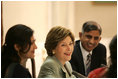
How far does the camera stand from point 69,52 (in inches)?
51.6

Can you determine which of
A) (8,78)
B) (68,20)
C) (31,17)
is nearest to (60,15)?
(68,20)

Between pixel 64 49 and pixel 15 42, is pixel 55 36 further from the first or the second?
pixel 15 42

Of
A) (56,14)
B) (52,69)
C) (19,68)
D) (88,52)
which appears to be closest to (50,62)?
(52,69)

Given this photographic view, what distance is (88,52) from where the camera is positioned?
148 centimetres

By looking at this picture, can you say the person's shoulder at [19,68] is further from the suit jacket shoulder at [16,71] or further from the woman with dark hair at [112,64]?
the woman with dark hair at [112,64]

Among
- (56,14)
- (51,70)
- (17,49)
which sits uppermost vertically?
(56,14)

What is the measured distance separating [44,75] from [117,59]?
14.9 inches

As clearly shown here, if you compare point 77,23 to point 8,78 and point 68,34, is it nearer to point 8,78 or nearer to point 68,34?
point 68,34

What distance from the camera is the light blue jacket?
1237 millimetres

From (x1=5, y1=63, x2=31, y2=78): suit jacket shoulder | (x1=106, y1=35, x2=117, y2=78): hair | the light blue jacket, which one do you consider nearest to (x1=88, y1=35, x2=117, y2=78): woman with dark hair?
(x1=106, y1=35, x2=117, y2=78): hair

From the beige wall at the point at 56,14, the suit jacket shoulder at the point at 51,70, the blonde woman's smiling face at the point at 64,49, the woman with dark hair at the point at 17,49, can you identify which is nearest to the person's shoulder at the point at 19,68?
the woman with dark hair at the point at 17,49

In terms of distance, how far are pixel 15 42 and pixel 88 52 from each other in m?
0.48

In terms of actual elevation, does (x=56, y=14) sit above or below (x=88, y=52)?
above

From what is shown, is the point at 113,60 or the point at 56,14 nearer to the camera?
the point at 113,60
